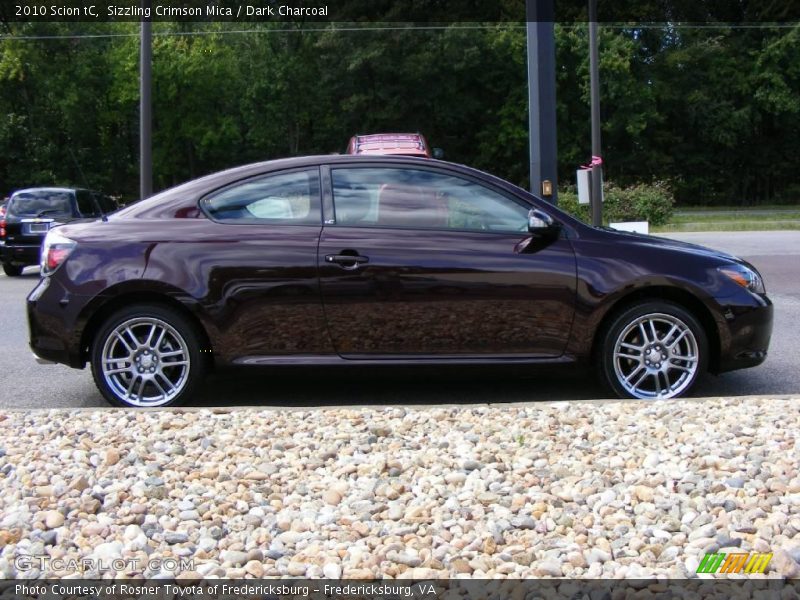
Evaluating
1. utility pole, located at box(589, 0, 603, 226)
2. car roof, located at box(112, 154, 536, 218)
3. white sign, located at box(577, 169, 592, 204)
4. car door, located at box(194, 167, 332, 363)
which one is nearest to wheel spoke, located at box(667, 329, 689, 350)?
car roof, located at box(112, 154, 536, 218)

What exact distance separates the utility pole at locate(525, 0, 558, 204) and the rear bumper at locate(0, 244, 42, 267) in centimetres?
856

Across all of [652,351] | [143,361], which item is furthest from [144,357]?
[652,351]

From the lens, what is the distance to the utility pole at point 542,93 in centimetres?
1110

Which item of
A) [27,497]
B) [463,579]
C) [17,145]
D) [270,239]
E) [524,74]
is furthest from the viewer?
[524,74]

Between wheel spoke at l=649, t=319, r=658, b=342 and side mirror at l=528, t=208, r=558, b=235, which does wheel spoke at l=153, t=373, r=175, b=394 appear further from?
wheel spoke at l=649, t=319, r=658, b=342

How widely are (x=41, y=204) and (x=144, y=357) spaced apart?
11161 mm

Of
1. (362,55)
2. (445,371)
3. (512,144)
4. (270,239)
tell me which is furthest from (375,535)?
(512,144)

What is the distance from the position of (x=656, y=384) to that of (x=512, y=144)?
37.5m

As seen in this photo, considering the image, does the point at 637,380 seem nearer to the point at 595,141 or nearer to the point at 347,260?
the point at 347,260

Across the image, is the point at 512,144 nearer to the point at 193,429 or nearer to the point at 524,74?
the point at 524,74

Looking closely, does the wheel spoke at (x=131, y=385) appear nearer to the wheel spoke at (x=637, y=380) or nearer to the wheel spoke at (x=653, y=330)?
the wheel spoke at (x=637, y=380)

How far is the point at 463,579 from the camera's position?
2.92 metres

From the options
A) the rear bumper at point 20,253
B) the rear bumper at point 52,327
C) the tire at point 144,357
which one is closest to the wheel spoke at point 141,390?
the tire at point 144,357

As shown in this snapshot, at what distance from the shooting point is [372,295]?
520 centimetres
